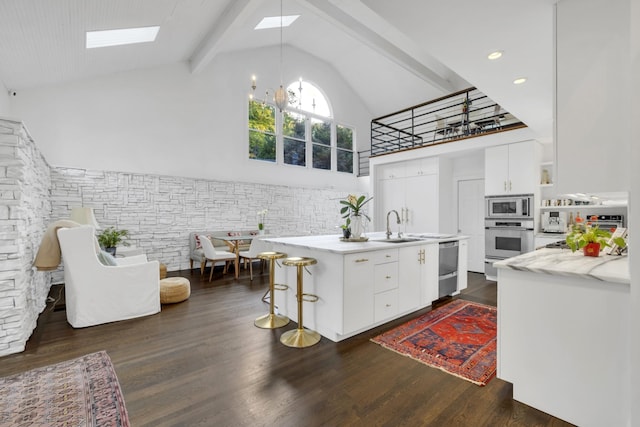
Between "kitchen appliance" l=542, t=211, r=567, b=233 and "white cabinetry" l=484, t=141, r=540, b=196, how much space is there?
1.70 ft

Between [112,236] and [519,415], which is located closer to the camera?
[519,415]

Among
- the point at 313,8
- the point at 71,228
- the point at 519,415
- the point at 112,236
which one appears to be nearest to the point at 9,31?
the point at 71,228

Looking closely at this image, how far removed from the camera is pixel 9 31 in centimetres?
287

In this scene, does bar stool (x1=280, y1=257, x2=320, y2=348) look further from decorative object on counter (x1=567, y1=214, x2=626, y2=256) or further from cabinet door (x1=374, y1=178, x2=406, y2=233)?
cabinet door (x1=374, y1=178, x2=406, y2=233)

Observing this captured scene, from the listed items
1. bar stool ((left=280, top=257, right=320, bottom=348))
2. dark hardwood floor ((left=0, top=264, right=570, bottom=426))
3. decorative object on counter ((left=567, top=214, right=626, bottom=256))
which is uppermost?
decorative object on counter ((left=567, top=214, right=626, bottom=256))

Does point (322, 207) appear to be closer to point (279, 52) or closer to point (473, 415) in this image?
point (279, 52)

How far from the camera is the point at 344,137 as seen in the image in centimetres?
967

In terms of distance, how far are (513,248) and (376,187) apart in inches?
132

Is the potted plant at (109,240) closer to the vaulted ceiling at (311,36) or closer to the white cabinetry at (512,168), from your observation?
the vaulted ceiling at (311,36)

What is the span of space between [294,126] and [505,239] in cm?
605

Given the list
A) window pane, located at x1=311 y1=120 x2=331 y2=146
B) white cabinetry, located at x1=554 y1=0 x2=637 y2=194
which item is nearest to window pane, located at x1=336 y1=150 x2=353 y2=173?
→ window pane, located at x1=311 y1=120 x2=331 y2=146

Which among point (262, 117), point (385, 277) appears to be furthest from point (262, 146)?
point (385, 277)

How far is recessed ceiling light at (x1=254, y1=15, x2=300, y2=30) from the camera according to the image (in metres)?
6.26

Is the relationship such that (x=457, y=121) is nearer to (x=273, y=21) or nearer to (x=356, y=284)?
(x=273, y=21)
